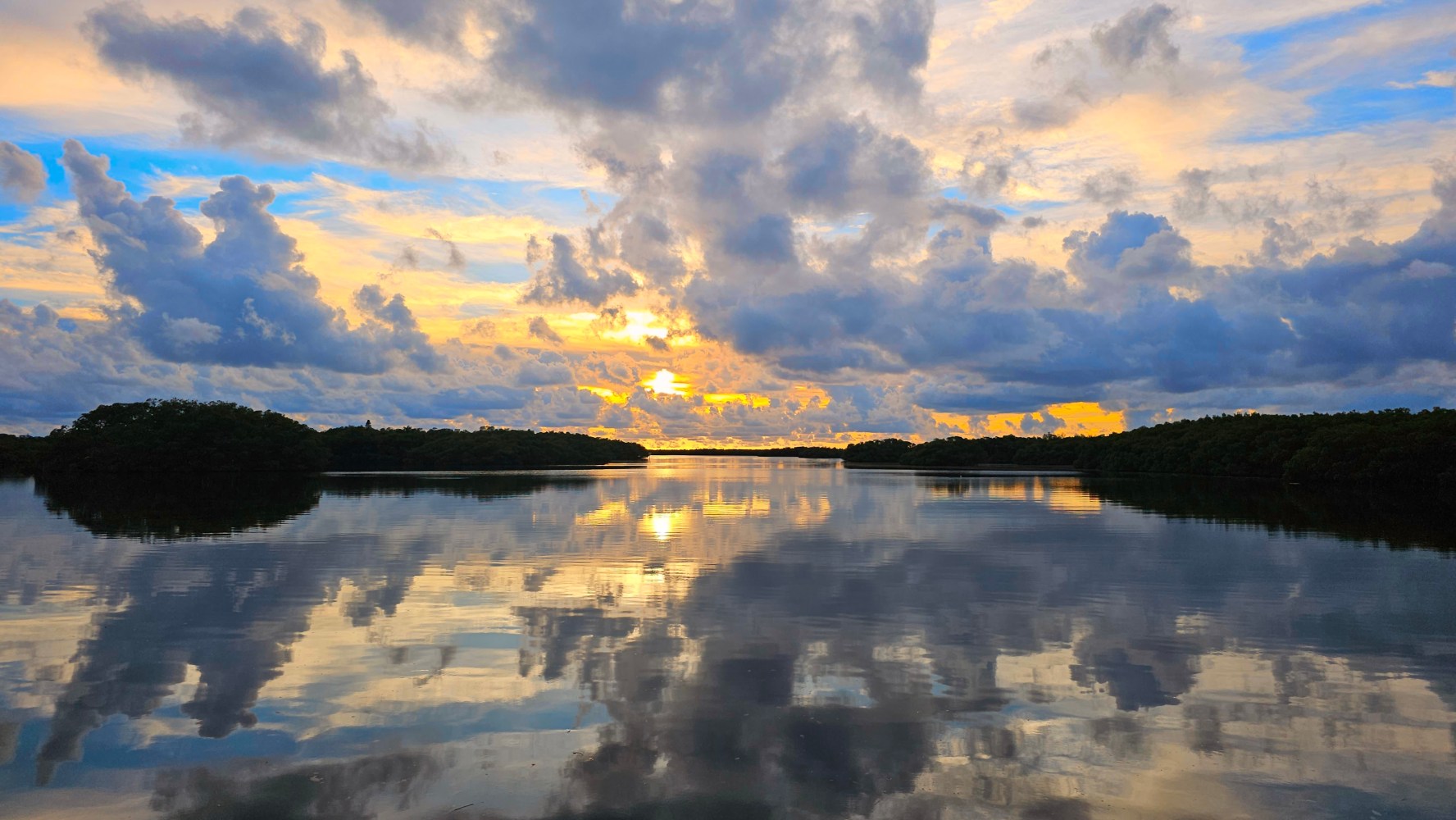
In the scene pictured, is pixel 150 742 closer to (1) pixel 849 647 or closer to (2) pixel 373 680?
(2) pixel 373 680

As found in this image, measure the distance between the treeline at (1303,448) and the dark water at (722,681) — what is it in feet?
219

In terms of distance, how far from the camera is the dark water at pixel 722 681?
974cm

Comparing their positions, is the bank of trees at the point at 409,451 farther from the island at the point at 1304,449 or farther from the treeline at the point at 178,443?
the island at the point at 1304,449

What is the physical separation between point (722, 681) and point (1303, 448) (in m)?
105

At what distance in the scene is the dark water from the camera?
32.0ft

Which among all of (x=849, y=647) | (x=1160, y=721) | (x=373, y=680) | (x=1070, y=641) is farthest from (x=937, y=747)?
(x=373, y=680)

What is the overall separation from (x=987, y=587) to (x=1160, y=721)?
11.8m

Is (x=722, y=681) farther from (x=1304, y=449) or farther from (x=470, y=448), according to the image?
(x=470, y=448)

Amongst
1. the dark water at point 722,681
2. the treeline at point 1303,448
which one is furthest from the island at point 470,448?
the dark water at point 722,681

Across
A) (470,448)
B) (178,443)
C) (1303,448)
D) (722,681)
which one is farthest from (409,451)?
(722,681)

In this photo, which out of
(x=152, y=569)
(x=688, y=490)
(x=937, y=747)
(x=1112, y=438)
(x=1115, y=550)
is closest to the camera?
(x=937, y=747)

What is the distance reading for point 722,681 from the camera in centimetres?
1409

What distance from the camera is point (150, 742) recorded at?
36.6 ft

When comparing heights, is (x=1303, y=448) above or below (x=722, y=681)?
above
